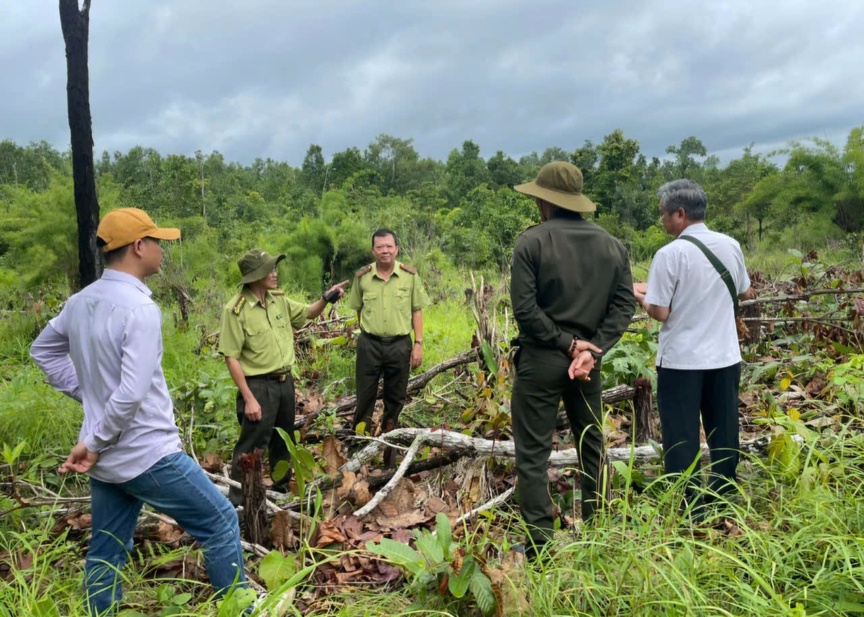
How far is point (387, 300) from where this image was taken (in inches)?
198

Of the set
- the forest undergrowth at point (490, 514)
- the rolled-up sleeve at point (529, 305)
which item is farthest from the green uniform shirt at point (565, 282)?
the forest undergrowth at point (490, 514)

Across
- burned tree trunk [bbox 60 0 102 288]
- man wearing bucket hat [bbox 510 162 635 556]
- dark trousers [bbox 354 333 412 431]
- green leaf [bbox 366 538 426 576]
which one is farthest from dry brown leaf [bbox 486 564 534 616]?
burned tree trunk [bbox 60 0 102 288]

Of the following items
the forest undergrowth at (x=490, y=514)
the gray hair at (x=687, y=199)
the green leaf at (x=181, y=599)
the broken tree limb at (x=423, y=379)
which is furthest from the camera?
the broken tree limb at (x=423, y=379)

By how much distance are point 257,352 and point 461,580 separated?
7.49 feet

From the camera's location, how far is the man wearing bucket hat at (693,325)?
3260 mm

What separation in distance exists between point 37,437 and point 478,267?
47.5 feet

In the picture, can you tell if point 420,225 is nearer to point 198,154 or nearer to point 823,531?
point 198,154

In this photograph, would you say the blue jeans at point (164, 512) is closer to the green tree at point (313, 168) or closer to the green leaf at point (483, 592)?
the green leaf at point (483, 592)

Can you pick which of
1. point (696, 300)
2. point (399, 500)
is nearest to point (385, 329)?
point (399, 500)

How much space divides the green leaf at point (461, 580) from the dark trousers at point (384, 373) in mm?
2624

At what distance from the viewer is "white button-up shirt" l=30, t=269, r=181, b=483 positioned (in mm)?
2373

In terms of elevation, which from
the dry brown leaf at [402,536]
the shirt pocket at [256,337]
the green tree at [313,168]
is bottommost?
the dry brown leaf at [402,536]

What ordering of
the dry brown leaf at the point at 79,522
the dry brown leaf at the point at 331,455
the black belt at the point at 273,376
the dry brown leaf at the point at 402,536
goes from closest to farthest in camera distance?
1. the dry brown leaf at the point at 402,536
2. the dry brown leaf at the point at 79,522
3. the dry brown leaf at the point at 331,455
4. the black belt at the point at 273,376

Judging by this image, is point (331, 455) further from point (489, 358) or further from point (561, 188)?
point (561, 188)
